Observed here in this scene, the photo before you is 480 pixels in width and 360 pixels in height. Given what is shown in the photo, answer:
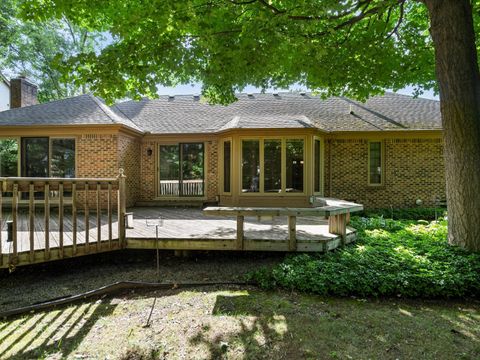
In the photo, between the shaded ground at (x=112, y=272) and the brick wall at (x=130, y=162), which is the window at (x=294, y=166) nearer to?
the shaded ground at (x=112, y=272)

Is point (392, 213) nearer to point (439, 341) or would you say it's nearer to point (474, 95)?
point (474, 95)

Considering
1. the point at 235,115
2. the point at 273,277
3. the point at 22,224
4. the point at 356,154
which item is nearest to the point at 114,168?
the point at 22,224

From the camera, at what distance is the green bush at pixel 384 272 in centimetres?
432

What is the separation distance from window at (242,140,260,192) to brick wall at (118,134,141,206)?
4297mm

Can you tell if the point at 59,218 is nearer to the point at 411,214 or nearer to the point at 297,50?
the point at 297,50

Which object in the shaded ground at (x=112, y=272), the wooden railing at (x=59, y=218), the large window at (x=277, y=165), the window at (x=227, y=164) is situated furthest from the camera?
the window at (x=227, y=164)

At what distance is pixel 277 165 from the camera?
409 inches

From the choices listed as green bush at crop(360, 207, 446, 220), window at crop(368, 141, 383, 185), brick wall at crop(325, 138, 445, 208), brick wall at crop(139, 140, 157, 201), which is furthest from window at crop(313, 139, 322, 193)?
brick wall at crop(139, 140, 157, 201)

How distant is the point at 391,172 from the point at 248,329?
10315mm

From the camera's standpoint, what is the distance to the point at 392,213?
10.5 meters

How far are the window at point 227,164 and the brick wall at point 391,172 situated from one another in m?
3.99

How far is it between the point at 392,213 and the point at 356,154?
267 centimetres

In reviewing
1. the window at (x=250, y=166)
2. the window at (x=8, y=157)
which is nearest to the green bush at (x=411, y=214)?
the window at (x=250, y=166)

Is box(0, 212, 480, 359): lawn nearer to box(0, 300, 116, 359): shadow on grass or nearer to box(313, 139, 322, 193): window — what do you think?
box(0, 300, 116, 359): shadow on grass
